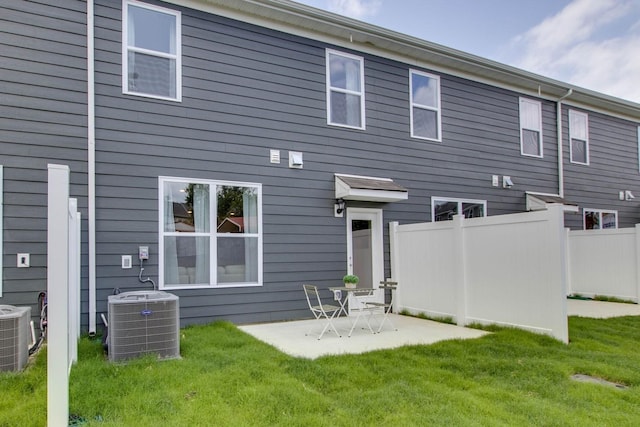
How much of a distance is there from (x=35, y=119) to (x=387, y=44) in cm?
590

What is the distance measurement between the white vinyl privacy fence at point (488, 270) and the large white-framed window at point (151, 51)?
181 inches

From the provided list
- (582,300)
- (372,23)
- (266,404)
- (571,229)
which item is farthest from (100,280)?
(571,229)

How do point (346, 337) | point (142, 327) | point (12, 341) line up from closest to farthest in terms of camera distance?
point (12, 341), point (142, 327), point (346, 337)

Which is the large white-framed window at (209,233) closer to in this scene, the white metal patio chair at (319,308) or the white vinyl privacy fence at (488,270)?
the white metal patio chair at (319,308)

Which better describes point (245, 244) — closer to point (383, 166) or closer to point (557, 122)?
point (383, 166)

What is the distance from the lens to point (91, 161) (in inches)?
224

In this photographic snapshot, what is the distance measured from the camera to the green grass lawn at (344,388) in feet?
10.1

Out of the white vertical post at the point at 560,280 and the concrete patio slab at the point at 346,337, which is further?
the white vertical post at the point at 560,280

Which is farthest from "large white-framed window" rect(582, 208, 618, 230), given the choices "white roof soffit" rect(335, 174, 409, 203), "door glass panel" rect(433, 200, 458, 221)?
"white roof soffit" rect(335, 174, 409, 203)

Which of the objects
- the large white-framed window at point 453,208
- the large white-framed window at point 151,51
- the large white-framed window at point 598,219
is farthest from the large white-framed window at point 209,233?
the large white-framed window at point 598,219

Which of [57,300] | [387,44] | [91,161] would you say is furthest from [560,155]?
[57,300]

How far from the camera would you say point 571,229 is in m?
11.0

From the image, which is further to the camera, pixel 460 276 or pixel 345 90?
pixel 345 90

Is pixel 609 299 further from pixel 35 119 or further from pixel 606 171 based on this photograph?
pixel 35 119
